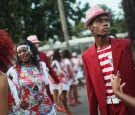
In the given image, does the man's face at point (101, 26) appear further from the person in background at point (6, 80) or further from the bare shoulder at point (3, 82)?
the bare shoulder at point (3, 82)

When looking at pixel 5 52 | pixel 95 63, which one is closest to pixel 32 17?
pixel 95 63

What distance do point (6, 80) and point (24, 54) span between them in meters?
3.07

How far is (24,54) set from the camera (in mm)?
5961

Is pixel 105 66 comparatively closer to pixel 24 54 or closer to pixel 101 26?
pixel 101 26

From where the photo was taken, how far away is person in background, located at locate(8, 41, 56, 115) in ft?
18.0

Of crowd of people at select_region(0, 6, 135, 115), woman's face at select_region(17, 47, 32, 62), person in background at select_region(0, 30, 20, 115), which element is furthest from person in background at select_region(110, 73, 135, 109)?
woman's face at select_region(17, 47, 32, 62)

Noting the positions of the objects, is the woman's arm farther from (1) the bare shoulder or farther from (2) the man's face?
(2) the man's face

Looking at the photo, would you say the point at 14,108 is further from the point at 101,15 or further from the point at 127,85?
the point at 101,15

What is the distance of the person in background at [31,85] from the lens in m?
5.49

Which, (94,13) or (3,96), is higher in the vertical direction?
(94,13)

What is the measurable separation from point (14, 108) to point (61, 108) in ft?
26.1

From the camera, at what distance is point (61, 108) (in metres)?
11.6

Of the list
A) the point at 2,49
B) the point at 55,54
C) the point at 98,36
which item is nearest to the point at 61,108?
the point at 55,54

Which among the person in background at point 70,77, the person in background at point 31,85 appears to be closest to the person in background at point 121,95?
the person in background at point 31,85
